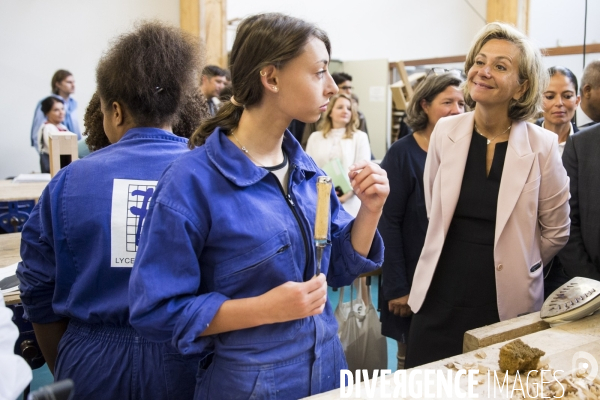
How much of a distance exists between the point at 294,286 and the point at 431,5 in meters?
7.66

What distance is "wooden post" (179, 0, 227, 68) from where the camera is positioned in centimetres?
619

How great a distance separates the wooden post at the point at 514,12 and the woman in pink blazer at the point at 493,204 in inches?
195

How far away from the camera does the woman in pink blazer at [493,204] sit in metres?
1.84

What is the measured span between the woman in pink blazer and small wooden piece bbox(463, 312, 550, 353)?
13.0 inches

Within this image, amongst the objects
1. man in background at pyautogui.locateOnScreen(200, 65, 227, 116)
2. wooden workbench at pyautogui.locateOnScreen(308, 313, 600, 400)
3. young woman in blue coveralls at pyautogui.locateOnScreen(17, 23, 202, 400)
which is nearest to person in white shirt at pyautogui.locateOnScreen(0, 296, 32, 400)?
young woman in blue coveralls at pyautogui.locateOnScreen(17, 23, 202, 400)

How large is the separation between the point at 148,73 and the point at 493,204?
3.87ft

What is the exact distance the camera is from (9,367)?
955 mm

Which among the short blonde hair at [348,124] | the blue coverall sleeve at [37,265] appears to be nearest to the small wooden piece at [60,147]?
the blue coverall sleeve at [37,265]

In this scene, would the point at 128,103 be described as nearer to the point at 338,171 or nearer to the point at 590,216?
the point at 590,216

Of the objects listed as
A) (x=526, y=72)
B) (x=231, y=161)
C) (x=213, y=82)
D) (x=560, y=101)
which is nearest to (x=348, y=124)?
(x=213, y=82)

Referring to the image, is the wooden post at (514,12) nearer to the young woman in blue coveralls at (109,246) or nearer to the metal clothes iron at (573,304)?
the metal clothes iron at (573,304)

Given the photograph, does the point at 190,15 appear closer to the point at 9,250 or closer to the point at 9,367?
the point at 9,250

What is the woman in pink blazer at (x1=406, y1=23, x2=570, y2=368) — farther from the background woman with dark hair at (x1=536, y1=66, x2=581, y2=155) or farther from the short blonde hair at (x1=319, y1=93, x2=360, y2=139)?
the short blonde hair at (x1=319, y1=93, x2=360, y2=139)

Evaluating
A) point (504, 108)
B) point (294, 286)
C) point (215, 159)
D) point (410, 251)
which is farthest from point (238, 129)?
point (410, 251)
